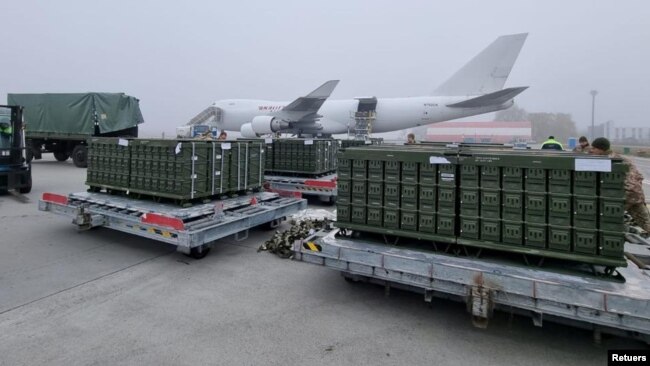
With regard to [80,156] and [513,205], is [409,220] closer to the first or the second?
[513,205]

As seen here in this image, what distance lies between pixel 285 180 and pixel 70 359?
8.17m

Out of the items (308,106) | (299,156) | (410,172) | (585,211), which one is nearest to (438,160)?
(410,172)

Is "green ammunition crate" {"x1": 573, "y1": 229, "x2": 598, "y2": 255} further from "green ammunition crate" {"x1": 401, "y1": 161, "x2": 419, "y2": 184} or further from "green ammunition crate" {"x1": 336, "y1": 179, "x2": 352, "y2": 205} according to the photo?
"green ammunition crate" {"x1": 336, "y1": 179, "x2": 352, "y2": 205}

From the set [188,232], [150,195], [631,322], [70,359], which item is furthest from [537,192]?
[150,195]

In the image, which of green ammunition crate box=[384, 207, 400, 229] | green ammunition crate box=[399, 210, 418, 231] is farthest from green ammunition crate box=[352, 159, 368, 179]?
green ammunition crate box=[399, 210, 418, 231]

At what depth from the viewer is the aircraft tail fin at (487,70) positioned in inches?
937

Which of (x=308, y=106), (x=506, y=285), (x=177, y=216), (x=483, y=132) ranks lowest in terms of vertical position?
(x=506, y=285)

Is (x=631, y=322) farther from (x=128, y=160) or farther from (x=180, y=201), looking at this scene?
(x=128, y=160)

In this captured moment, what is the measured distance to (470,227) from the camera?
14.4 ft

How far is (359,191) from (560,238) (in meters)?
2.37

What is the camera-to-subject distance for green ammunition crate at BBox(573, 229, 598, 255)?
384 cm

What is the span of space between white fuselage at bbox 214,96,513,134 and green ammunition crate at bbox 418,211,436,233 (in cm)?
2217

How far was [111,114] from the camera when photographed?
18953 millimetres

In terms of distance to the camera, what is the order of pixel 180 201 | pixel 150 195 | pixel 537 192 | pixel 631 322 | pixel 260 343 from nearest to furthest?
pixel 631 322 < pixel 260 343 < pixel 537 192 < pixel 180 201 < pixel 150 195
